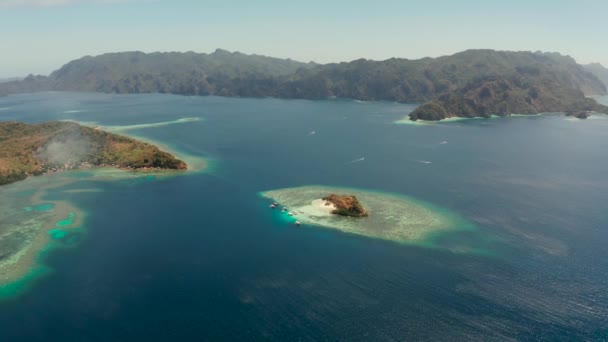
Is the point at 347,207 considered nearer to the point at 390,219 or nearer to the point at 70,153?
the point at 390,219

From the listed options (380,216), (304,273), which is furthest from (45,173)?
(380,216)

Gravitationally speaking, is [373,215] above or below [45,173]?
below

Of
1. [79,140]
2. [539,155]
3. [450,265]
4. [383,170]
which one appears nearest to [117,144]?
[79,140]

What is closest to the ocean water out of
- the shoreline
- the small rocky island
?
the shoreline

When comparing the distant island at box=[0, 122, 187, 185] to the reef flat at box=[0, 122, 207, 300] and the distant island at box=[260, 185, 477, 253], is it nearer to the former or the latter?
the reef flat at box=[0, 122, 207, 300]

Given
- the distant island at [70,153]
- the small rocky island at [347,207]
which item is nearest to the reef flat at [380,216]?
the small rocky island at [347,207]

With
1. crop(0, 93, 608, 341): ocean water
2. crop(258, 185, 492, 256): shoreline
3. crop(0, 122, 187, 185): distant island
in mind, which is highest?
crop(0, 122, 187, 185): distant island

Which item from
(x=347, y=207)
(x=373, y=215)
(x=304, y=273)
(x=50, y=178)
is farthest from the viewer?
(x=50, y=178)
